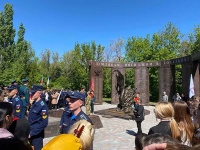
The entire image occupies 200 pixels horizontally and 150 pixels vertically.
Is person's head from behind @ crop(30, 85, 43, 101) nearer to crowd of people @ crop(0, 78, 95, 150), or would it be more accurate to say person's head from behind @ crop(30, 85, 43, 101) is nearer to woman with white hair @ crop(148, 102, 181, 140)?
crowd of people @ crop(0, 78, 95, 150)

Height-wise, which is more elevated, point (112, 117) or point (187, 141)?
point (187, 141)

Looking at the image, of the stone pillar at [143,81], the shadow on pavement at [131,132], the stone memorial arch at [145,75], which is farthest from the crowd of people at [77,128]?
the stone pillar at [143,81]

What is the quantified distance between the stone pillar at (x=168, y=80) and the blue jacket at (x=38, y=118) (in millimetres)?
20644

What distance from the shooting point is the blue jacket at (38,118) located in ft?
16.3

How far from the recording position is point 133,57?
41500 millimetres

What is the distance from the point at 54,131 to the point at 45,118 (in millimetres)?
4368

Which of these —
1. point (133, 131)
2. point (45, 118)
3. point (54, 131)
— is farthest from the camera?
point (133, 131)

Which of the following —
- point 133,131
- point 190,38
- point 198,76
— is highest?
point 190,38

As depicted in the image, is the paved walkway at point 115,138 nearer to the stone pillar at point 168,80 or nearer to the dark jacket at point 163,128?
the dark jacket at point 163,128

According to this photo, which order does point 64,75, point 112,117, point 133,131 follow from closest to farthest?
1. point 133,131
2. point 112,117
3. point 64,75

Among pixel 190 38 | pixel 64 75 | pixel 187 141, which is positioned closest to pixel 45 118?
pixel 187 141

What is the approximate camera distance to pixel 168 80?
24.6 meters

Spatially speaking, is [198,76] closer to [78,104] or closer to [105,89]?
[78,104]

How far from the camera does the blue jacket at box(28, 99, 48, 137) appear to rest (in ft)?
16.3
